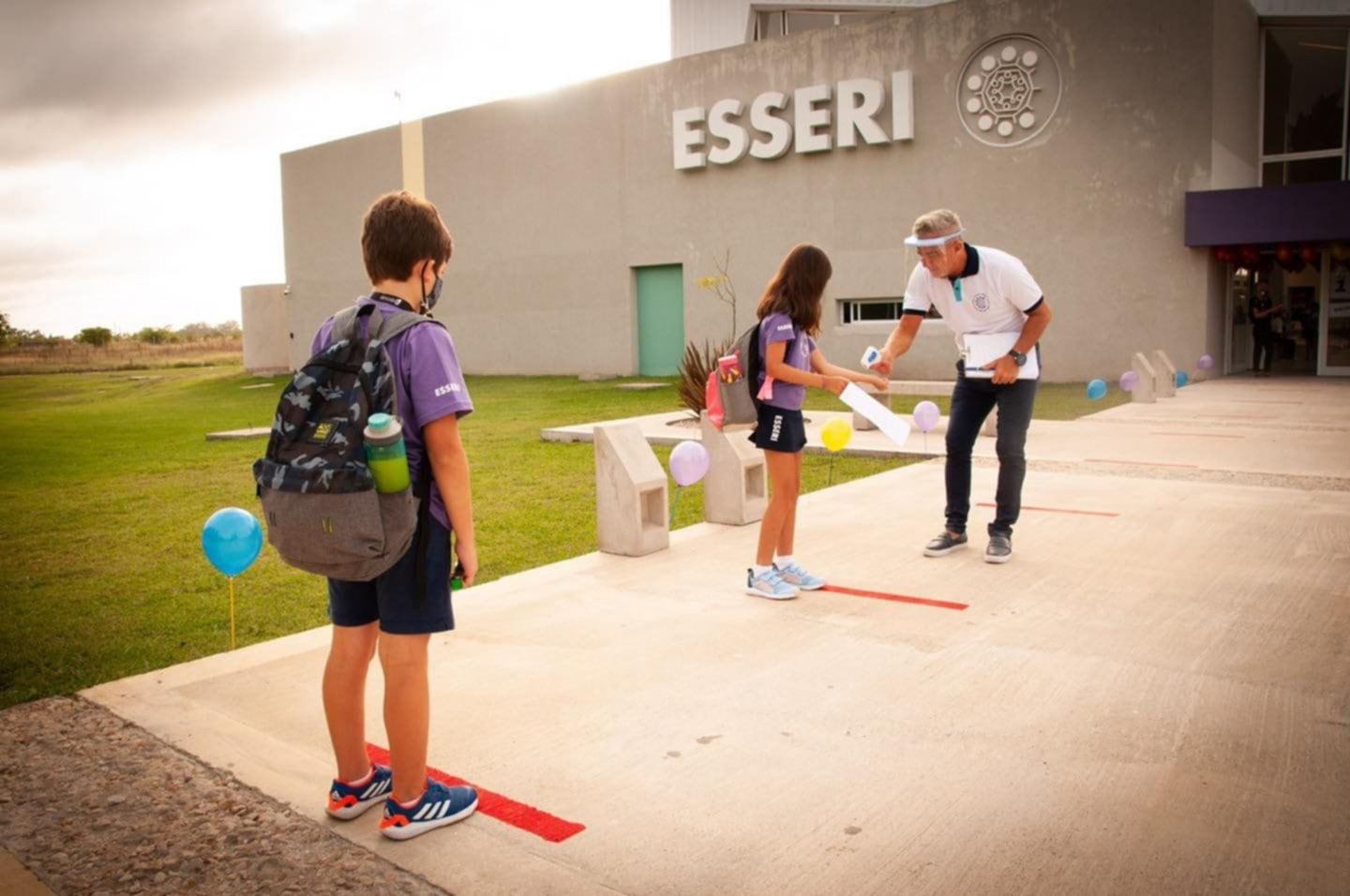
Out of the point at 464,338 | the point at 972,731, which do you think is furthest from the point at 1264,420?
the point at 464,338

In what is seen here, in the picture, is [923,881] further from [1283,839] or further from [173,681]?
[173,681]

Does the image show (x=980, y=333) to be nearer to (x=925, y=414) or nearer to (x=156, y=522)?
(x=925, y=414)

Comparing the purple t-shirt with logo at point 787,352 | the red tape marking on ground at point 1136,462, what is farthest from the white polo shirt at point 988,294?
the red tape marking on ground at point 1136,462

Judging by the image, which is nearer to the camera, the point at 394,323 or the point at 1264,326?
the point at 394,323

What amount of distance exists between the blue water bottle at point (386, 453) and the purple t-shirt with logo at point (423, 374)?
0.38 feet

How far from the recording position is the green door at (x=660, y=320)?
25781 millimetres

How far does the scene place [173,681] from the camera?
4.17m

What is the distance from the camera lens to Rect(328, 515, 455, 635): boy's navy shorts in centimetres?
281

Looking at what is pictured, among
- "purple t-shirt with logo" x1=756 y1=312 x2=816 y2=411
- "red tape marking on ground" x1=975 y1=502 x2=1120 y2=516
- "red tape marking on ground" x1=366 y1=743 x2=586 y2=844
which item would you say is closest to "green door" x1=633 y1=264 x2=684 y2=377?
"red tape marking on ground" x1=975 y1=502 x2=1120 y2=516

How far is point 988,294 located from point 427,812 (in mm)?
4190

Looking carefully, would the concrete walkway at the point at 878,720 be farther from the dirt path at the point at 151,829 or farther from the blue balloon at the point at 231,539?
the blue balloon at the point at 231,539

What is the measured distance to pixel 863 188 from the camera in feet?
72.8

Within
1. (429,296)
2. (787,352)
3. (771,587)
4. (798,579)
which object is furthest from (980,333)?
(429,296)

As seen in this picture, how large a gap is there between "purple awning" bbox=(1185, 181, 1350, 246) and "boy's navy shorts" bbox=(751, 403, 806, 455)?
16.7m
